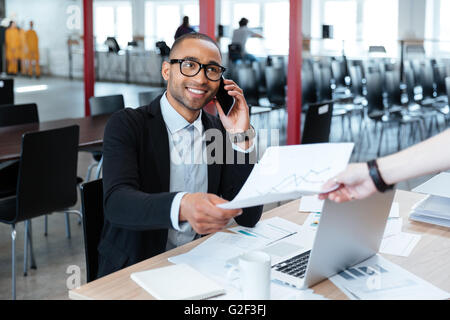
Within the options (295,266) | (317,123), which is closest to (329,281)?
(295,266)

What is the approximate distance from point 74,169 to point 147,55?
2966 mm

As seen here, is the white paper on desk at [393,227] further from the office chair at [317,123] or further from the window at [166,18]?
the window at [166,18]

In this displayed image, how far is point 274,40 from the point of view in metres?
5.37

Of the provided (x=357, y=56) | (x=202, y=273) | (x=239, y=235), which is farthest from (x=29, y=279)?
(x=357, y=56)

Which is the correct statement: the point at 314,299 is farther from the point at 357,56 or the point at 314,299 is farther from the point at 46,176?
the point at 357,56

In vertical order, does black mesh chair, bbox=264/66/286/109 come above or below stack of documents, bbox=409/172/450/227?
above

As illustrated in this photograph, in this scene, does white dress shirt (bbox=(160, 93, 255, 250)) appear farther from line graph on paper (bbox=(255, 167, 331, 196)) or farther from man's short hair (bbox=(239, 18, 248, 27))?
man's short hair (bbox=(239, 18, 248, 27))

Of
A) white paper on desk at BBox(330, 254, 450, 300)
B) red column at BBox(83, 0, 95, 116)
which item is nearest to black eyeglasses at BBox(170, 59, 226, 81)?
white paper on desk at BBox(330, 254, 450, 300)

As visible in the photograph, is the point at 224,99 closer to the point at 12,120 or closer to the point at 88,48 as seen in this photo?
the point at 12,120

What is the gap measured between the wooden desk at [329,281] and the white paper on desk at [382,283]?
1.3 inches

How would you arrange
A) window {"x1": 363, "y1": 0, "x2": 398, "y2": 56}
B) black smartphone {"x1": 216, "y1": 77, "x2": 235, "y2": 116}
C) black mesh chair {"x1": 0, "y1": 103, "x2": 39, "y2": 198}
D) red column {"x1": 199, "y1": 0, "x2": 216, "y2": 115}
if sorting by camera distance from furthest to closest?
1. red column {"x1": 199, "y1": 0, "x2": 216, "y2": 115}
2. window {"x1": 363, "y1": 0, "x2": 398, "y2": 56}
3. black mesh chair {"x1": 0, "y1": 103, "x2": 39, "y2": 198}
4. black smartphone {"x1": 216, "y1": 77, "x2": 235, "y2": 116}

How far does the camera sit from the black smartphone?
7.47ft

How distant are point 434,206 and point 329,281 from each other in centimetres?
79

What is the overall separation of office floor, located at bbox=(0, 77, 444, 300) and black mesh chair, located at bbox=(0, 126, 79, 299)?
0.24 metres
